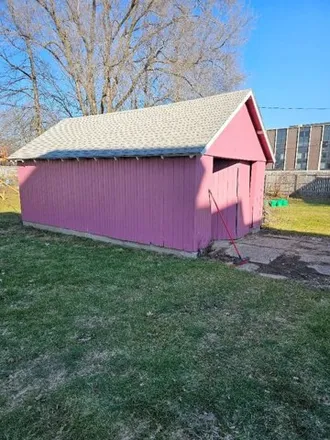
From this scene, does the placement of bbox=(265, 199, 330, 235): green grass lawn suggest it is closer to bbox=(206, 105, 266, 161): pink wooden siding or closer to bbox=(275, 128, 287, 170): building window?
bbox=(206, 105, 266, 161): pink wooden siding

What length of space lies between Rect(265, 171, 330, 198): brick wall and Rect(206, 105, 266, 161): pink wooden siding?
11.2 metres

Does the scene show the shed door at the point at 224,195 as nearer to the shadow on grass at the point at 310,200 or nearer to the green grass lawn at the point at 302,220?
the green grass lawn at the point at 302,220

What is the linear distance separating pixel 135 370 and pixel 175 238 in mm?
4352

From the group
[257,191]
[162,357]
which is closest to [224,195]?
[257,191]

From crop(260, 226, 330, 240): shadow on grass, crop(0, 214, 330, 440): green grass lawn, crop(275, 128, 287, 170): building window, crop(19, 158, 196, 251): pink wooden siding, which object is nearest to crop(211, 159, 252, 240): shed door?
crop(260, 226, 330, 240): shadow on grass

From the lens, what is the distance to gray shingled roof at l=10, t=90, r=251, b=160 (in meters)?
7.12

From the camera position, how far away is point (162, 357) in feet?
10.5

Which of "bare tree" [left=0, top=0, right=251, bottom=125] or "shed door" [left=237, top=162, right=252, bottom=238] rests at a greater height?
"bare tree" [left=0, top=0, right=251, bottom=125]

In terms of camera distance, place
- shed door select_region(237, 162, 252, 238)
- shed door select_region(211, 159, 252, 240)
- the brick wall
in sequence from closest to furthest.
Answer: shed door select_region(211, 159, 252, 240) < shed door select_region(237, 162, 252, 238) < the brick wall

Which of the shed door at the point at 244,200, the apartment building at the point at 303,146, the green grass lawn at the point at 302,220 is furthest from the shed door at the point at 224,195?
the apartment building at the point at 303,146

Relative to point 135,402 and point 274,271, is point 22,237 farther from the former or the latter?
point 135,402

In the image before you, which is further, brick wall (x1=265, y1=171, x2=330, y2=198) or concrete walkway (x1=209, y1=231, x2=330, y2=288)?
brick wall (x1=265, y1=171, x2=330, y2=198)

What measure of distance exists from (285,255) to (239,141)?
328cm

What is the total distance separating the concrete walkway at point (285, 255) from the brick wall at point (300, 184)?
1158cm
